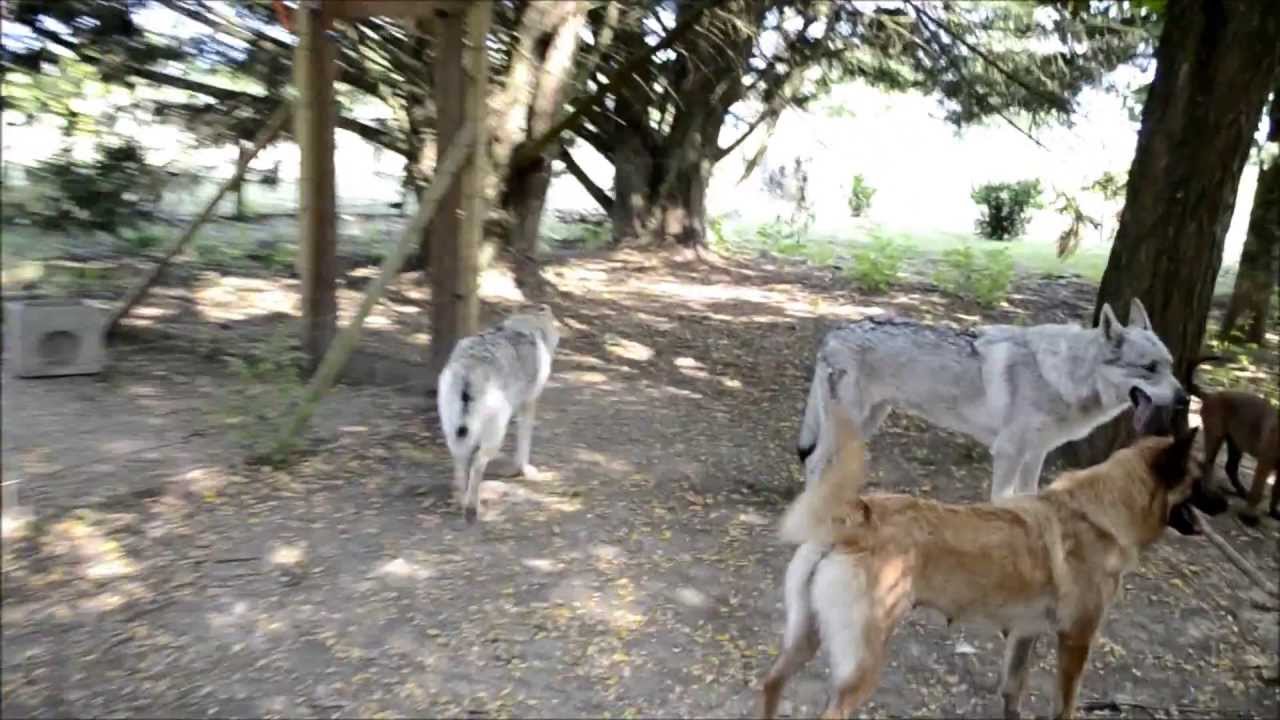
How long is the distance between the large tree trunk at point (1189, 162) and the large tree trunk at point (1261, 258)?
7.21m

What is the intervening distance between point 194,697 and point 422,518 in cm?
211

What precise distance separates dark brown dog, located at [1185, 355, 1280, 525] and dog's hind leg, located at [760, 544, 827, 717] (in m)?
4.51

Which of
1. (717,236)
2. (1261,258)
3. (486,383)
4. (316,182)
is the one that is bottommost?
(486,383)

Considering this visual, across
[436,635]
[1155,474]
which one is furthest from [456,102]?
[1155,474]

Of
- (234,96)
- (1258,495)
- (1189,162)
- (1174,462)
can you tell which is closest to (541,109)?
(234,96)

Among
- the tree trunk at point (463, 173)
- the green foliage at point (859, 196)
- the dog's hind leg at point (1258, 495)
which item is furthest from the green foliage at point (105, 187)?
the green foliage at point (859, 196)

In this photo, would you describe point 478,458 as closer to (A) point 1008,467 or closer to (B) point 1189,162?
(A) point 1008,467

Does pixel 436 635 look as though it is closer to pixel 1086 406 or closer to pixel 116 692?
pixel 116 692

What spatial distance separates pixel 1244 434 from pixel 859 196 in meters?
21.9

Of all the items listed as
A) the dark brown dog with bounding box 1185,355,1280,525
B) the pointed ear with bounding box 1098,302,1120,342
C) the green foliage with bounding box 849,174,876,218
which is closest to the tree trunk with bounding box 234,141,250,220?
the pointed ear with bounding box 1098,302,1120,342

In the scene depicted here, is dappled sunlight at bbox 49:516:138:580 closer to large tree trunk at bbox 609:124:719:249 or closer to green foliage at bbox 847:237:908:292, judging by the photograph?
Result: green foliage at bbox 847:237:908:292

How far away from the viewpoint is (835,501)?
368cm

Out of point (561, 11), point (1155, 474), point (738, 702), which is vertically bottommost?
point (738, 702)

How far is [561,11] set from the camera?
11.3m
